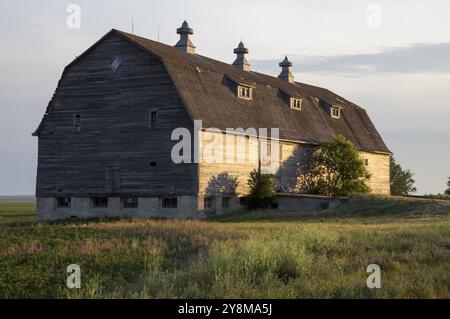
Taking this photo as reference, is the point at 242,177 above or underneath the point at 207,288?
above

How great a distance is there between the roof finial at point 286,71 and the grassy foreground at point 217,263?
3461cm

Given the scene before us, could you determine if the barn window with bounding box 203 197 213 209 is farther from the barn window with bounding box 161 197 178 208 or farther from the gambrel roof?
the gambrel roof

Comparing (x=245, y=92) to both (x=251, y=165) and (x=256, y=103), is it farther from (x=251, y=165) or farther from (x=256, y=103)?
(x=251, y=165)

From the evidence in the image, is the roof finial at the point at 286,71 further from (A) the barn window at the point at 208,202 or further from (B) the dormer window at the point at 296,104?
(A) the barn window at the point at 208,202

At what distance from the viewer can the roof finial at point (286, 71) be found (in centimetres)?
5772

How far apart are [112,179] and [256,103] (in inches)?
428

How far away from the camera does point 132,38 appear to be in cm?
3828

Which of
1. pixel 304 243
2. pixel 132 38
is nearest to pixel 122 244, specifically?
pixel 304 243

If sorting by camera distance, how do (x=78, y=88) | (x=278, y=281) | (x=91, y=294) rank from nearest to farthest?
(x=91, y=294), (x=278, y=281), (x=78, y=88)

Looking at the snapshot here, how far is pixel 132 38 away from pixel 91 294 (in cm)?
2811

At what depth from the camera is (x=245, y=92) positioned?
42406 mm

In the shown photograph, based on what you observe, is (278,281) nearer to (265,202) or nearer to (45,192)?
(265,202)

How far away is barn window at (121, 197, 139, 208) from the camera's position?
38125 mm

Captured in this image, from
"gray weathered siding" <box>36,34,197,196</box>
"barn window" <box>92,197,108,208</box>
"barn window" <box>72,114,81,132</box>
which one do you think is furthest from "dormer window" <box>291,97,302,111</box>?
"barn window" <box>92,197,108,208</box>
